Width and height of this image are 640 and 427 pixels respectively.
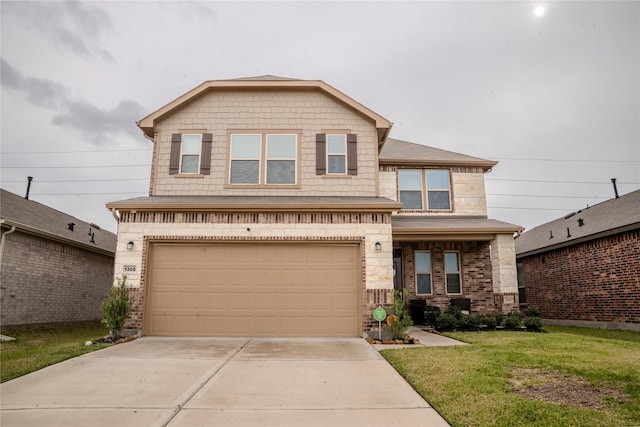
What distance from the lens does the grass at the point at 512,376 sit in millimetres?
4367

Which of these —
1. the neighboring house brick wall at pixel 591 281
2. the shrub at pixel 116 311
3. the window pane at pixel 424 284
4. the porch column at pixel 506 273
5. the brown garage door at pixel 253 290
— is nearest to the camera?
the shrub at pixel 116 311

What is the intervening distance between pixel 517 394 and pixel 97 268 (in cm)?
1666

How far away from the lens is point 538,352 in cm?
783

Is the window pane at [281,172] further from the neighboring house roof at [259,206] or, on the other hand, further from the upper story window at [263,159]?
the neighboring house roof at [259,206]

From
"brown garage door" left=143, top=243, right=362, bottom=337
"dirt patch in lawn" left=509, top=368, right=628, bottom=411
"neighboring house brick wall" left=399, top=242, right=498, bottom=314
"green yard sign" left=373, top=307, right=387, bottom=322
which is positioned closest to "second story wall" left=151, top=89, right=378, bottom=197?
"brown garage door" left=143, top=243, right=362, bottom=337

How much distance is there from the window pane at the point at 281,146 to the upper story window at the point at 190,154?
5.70ft

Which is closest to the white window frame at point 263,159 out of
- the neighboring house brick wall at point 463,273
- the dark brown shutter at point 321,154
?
the dark brown shutter at point 321,154

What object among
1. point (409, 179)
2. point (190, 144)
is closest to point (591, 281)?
point (409, 179)

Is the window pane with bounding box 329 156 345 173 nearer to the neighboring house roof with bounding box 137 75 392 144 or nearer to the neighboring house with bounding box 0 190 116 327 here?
the neighboring house roof with bounding box 137 75 392 144

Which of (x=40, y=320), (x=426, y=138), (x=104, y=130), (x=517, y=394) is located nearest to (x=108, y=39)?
(x=40, y=320)

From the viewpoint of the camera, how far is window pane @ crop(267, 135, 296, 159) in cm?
1226

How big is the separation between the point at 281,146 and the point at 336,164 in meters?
1.70

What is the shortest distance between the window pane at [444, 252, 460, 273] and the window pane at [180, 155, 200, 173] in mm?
8797

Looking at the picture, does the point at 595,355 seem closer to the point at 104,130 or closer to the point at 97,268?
the point at 97,268
